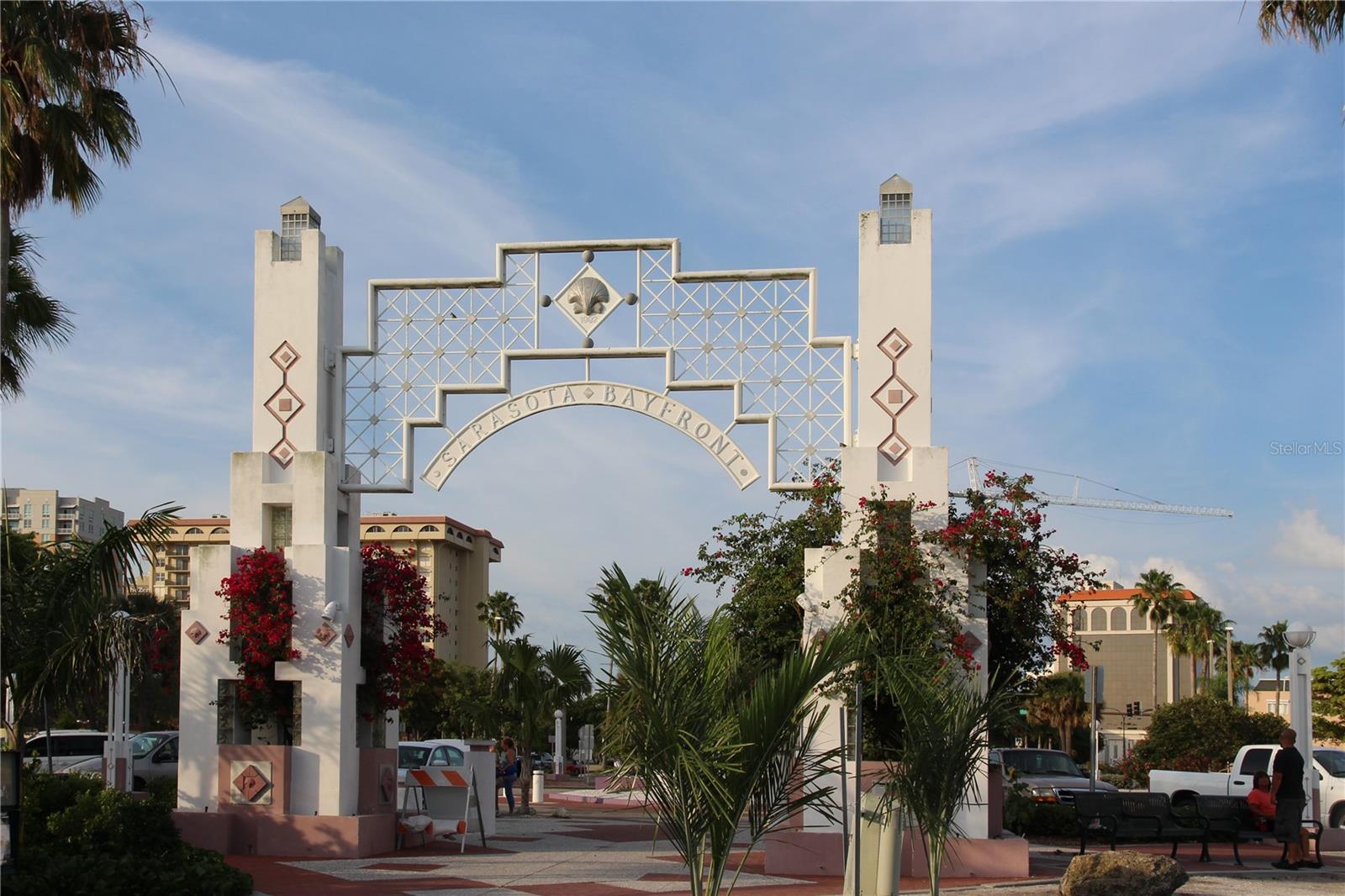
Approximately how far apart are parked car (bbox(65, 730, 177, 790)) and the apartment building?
252 ft

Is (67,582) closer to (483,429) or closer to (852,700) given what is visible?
(483,429)

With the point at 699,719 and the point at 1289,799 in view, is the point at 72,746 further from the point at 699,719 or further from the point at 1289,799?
the point at 699,719

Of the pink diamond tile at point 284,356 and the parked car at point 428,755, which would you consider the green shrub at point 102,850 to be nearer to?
the pink diamond tile at point 284,356

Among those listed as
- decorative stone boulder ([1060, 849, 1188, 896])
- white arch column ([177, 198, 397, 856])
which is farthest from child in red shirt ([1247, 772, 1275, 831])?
white arch column ([177, 198, 397, 856])

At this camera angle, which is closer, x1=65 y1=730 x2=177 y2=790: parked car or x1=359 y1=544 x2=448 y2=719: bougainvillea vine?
x1=359 y1=544 x2=448 y2=719: bougainvillea vine

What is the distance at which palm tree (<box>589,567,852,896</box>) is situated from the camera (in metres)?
8.54

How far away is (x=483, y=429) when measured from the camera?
16.4 m

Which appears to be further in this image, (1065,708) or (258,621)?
(1065,708)

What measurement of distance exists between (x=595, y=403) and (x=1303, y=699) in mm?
11102

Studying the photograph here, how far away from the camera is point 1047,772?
27.4 m

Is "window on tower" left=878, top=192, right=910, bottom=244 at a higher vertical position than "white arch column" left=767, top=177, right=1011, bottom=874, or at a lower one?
higher

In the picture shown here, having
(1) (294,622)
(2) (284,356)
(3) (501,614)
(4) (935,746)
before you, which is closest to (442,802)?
(1) (294,622)

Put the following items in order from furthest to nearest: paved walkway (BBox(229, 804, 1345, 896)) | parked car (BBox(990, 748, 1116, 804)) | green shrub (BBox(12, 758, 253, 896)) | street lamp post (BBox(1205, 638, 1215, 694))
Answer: street lamp post (BBox(1205, 638, 1215, 694)) < parked car (BBox(990, 748, 1116, 804)) < paved walkway (BBox(229, 804, 1345, 896)) < green shrub (BBox(12, 758, 253, 896))

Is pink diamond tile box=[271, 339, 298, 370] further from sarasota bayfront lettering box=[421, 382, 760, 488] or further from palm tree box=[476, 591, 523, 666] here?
palm tree box=[476, 591, 523, 666]
